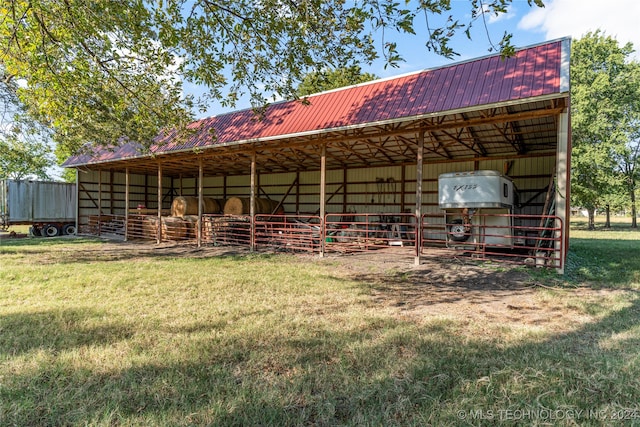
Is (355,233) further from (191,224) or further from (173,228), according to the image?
(173,228)

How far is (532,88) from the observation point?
720 centimetres

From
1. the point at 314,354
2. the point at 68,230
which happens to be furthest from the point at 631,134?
the point at 68,230

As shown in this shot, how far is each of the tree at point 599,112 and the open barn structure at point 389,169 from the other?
1850cm

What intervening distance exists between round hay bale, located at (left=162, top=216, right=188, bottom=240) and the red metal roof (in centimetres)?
442

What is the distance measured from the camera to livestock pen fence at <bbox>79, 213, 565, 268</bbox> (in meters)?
9.65

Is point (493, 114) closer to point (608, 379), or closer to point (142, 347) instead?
point (608, 379)

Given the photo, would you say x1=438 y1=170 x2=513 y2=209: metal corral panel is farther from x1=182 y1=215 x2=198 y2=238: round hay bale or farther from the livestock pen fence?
x1=182 y1=215 x2=198 y2=238: round hay bale

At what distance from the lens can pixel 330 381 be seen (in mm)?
2826

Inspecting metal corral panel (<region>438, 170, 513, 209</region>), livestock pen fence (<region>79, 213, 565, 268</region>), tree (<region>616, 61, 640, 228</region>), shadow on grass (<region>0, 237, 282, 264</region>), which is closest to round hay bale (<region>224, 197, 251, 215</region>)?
livestock pen fence (<region>79, 213, 565, 268</region>)

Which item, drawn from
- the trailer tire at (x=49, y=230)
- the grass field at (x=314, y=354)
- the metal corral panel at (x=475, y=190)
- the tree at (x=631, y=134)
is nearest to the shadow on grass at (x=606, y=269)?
the grass field at (x=314, y=354)

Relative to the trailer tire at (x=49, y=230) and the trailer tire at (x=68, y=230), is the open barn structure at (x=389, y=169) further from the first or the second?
the trailer tire at (x=49, y=230)

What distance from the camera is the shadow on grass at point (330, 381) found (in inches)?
93.6

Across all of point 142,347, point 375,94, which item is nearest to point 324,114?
point 375,94

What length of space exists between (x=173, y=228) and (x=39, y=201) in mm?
9836
